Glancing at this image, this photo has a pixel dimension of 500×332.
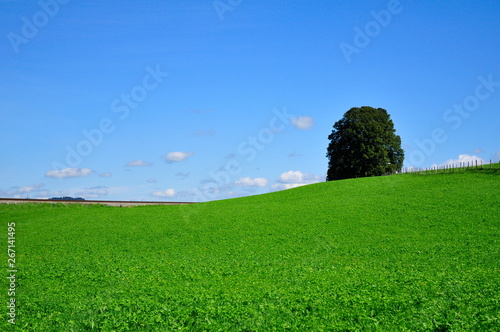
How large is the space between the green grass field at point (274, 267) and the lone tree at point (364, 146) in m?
25.1

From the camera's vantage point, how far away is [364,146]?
71750 mm

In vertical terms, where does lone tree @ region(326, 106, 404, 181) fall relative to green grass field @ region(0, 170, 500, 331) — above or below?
above

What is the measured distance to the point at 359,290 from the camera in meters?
16.5

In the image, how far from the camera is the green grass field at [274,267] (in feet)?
46.8

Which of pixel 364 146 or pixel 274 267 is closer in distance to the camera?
pixel 274 267

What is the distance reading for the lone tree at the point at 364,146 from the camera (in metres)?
72.1

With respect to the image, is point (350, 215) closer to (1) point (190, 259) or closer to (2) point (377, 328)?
(1) point (190, 259)

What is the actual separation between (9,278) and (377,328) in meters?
17.8

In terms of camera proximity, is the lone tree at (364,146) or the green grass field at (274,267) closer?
the green grass field at (274,267)

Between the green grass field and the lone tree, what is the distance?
25119 millimetres

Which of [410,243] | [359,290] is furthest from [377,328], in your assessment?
[410,243]

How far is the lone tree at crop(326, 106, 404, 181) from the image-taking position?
72.1 metres

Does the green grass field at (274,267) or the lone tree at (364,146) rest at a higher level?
the lone tree at (364,146)

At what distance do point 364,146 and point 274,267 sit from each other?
177 feet
